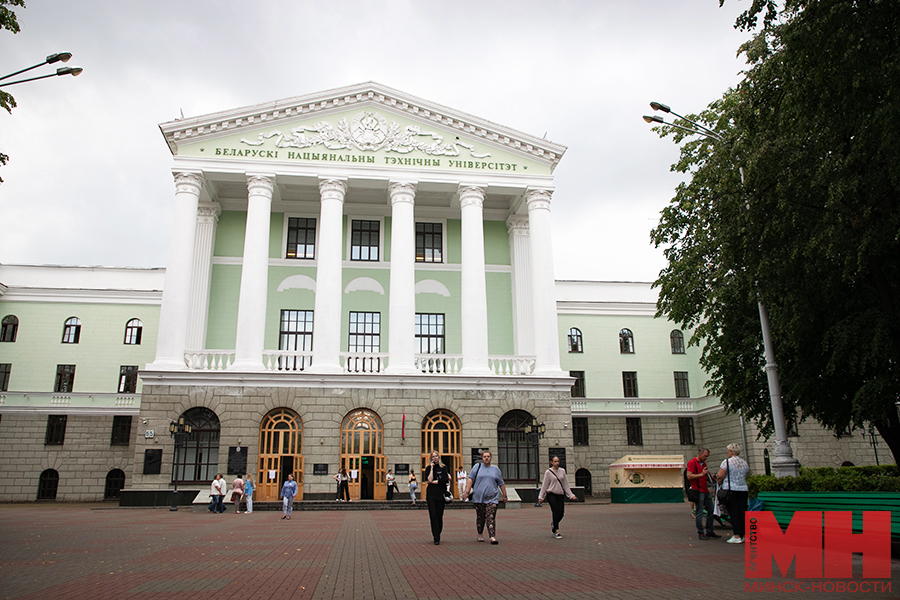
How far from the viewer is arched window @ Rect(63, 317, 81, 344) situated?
41619 millimetres

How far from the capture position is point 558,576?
387 inches

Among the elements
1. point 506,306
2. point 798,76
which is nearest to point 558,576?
point 798,76

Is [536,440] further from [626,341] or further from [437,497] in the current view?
[437,497]

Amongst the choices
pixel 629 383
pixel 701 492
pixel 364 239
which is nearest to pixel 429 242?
pixel 364 239

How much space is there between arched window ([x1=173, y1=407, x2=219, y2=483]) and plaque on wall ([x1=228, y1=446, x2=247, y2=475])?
864mm

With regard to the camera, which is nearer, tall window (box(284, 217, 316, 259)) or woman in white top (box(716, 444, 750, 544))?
woman in white top (box(716, 444, 750, 544))

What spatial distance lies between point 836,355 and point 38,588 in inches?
633

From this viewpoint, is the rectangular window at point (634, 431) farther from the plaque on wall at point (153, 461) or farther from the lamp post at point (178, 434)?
the plaque on wall at point (153, 461)

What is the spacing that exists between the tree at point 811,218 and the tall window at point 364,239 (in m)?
20.0

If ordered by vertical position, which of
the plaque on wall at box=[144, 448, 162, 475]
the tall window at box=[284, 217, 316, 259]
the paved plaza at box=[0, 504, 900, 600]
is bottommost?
the paved plaza at box=[0, 504, 900, 600]

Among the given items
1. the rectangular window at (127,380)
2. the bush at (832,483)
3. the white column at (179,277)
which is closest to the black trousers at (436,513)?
the bush at (832,483)

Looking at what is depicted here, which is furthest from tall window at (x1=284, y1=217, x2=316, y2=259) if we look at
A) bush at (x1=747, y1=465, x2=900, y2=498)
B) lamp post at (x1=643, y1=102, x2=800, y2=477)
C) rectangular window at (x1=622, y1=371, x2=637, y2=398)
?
bush at (x1=747, y1=465, x2=900, y2=498)

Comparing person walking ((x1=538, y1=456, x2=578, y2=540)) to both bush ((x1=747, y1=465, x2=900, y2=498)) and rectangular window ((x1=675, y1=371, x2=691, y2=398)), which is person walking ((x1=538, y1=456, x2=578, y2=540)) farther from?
rectangular window ((x1=675, y1=371, x2=691, y2=398))

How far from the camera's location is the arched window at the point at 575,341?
44.6 m
